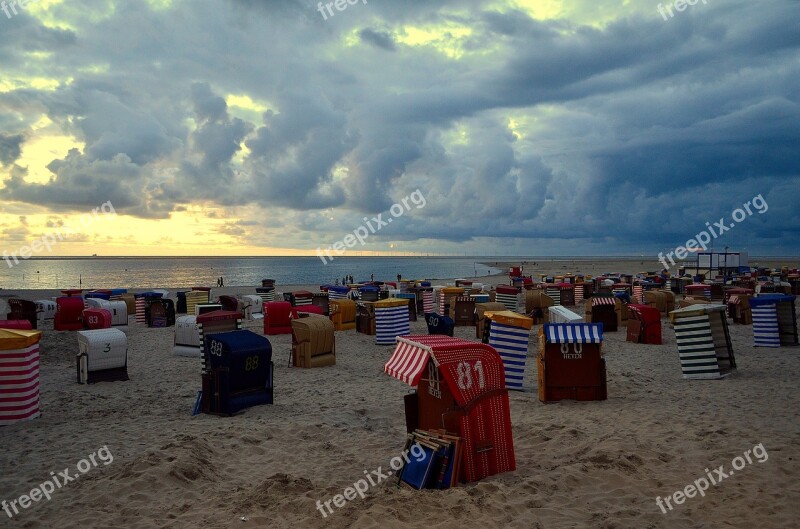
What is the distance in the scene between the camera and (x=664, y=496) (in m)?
7.14

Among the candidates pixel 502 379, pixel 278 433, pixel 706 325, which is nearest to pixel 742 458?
pixel 502 379

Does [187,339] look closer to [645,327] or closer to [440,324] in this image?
[440,324]

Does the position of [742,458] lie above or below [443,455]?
below

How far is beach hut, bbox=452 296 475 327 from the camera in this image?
28.1 m

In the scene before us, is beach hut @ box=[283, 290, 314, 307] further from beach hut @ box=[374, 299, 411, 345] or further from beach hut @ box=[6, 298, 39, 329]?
beach hut @ box=[6, 298, 39, 329]

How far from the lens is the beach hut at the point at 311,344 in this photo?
56.4 ft

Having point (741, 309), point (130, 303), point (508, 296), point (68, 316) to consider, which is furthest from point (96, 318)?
point (741, 309)

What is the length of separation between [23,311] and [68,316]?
194cm

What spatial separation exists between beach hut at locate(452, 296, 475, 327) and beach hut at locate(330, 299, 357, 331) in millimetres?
5579

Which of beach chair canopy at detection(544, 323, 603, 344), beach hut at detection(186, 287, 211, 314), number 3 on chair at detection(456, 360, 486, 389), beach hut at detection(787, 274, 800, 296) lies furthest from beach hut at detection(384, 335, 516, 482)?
beach hut at detection(787, 274, 800, 296)

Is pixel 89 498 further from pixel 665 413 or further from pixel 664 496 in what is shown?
pixel 665 413

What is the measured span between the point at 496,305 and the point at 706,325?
32.9 ft

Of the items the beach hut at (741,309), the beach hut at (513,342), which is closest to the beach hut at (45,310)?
the beach hut at (513,342)

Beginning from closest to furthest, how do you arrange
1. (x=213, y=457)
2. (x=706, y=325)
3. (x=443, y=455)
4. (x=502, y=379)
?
1. (x=443, y=455)
2. (x=502, y=379)
3. (x=213, y=457)
4. (x=706, y=325)
